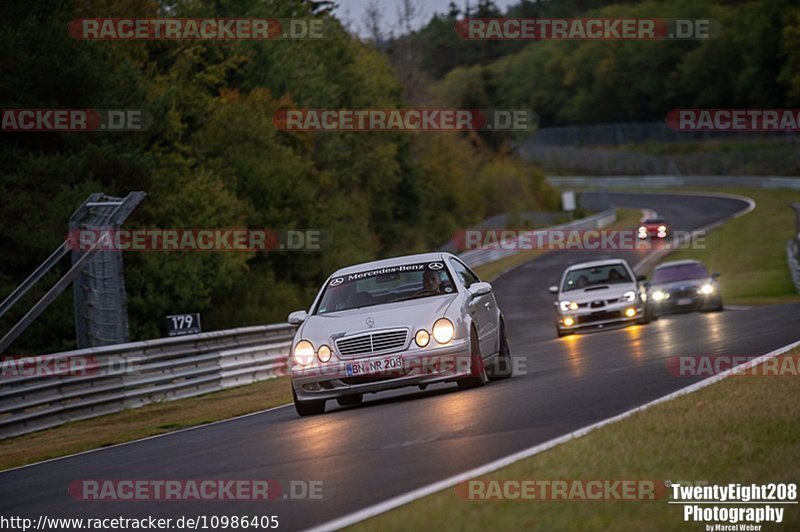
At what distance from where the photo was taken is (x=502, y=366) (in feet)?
50.8

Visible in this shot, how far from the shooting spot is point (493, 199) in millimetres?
98438

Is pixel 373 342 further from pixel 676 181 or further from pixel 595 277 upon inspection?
pixel 676 181

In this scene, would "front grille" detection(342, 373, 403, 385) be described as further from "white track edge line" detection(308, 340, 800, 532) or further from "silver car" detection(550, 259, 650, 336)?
"silver car" detection(550, 259, 650, 336)

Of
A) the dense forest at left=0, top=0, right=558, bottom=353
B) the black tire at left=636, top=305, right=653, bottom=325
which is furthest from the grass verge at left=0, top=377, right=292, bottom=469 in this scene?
the dense forest at left=0, top=0, right=558, bottom=353


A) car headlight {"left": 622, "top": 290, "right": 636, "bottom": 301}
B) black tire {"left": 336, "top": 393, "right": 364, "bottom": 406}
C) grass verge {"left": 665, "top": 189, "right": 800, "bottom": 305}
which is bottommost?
grass verge {"left": 665, "top": 189, "right": 800, "bottom": 305}

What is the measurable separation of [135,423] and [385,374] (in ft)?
17.2

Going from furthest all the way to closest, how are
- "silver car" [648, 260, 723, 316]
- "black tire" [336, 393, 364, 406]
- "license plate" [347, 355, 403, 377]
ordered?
"silver car" [648, 260, 723, 316], "black tire" [336, 393, 364, 406], "license plate" [347, 355, 403, 377]

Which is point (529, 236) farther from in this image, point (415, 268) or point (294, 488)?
point (294, 488)

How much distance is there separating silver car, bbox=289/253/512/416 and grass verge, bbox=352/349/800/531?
314 centimetres

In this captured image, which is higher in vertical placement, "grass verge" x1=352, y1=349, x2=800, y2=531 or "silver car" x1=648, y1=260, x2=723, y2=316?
Answer: "grass verge" x1=352, y1=349, x2=800, y2=531

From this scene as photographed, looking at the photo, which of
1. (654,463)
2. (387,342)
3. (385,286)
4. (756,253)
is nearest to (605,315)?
(385,286)

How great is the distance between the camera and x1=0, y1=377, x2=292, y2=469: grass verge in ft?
46.2

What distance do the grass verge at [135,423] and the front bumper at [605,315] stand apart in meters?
7.24

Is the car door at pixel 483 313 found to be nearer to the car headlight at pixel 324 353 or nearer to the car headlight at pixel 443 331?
the car headlight at pixel 443 331
